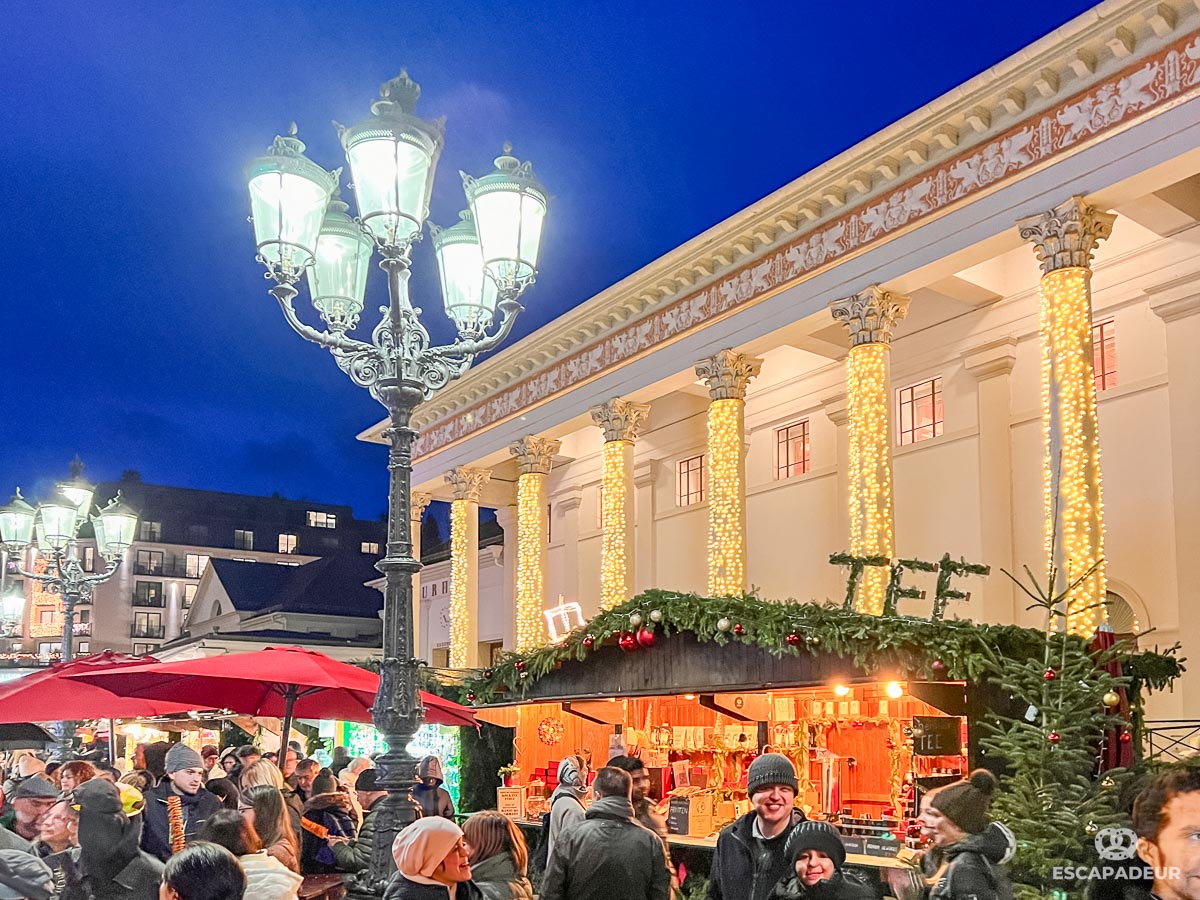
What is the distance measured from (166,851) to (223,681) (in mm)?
4458

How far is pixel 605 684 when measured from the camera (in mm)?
14406

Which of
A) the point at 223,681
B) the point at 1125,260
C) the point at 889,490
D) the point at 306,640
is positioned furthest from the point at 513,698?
the point at 306,640

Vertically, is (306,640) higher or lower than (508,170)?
lower

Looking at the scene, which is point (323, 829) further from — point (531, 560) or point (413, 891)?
point (531, 560)

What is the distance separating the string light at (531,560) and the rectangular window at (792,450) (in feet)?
17.9

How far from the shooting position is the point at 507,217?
29.2 feet

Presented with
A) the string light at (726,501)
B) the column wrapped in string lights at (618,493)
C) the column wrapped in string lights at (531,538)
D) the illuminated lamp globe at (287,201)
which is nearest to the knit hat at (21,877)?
the illuminated lamp globe at (287,201)

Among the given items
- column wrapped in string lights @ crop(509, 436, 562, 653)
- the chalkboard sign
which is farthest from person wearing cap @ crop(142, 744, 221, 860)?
column wrapped in string lights @ crop(509, 436, 562, 653)

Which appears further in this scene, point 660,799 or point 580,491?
point 580,491

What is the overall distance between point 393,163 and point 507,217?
36.9 inches

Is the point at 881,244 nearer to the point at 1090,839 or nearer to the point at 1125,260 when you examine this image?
the point at 1125,260

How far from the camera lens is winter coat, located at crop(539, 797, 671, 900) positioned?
19.8ft

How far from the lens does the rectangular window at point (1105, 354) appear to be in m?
19.3

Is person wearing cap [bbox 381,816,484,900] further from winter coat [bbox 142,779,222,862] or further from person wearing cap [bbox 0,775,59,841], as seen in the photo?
person wearing cap [bbox 0,775,59,841]
